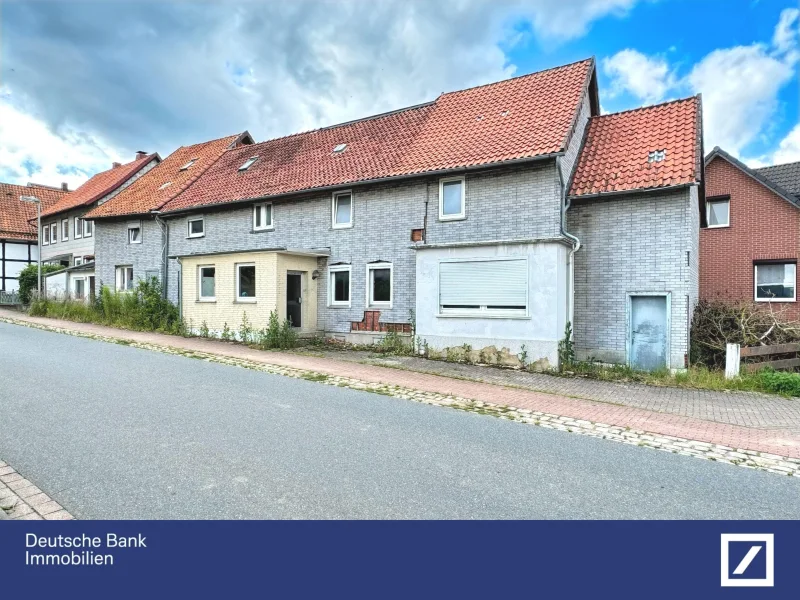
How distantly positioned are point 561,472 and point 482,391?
177 inches

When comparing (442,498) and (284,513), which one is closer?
(284,513)

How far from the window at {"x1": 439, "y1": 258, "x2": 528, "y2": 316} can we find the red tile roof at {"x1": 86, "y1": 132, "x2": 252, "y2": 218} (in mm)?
15081

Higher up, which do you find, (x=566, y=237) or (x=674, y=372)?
(x=566, y=237)

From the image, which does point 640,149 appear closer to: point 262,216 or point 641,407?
point 641,407

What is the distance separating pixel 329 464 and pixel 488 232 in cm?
1004

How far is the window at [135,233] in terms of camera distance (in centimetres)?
2395

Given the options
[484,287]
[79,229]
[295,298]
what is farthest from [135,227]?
[484,287]

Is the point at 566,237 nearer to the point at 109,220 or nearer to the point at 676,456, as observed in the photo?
the point at 676,456

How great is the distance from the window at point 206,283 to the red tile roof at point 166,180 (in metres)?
5.74

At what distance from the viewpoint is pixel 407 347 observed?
1455 centimetres

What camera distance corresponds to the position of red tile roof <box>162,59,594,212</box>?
14.3m

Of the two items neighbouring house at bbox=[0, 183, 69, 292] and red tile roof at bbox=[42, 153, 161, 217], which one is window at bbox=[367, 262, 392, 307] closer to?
red tile roof at bbox=[42, 153, 161, 217]

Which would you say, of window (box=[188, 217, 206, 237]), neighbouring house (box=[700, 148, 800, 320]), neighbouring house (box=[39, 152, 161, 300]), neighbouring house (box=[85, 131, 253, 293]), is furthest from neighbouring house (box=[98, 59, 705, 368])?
neighbouring house (box=[39, 152, 161, 300])
